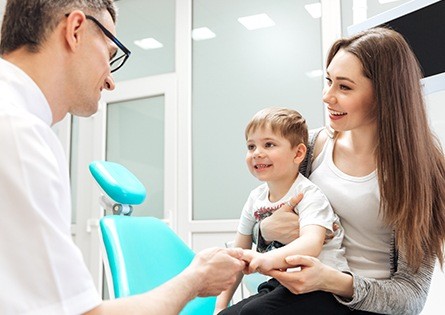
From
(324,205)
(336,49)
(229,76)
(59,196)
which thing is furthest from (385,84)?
(229,76)

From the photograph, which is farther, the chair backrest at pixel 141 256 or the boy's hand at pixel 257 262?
the chair backrest at pixel 141 256

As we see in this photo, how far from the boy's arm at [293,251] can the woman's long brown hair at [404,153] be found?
0.19 metres

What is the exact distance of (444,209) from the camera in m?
1.38

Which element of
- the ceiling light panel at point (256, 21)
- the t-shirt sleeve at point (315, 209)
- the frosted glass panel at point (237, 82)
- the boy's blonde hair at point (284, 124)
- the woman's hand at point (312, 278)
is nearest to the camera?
the woman's hand at point (312, 278)

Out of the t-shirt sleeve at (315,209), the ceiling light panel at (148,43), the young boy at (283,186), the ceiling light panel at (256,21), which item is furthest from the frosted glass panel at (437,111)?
the ceiling light panel at (148,43)

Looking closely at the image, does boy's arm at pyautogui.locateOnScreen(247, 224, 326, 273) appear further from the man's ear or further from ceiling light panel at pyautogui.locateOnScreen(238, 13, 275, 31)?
ceiling light panel at pyautogui.locateOnScreen(238, 13, 275, 31)

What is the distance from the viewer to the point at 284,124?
1.53 m

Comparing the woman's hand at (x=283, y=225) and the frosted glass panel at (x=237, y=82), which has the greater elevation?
the frosted glass panel at (x=237, y=82)

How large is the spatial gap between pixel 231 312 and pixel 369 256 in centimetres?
41

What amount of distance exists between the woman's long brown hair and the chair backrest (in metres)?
0.78

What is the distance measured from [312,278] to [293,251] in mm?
93

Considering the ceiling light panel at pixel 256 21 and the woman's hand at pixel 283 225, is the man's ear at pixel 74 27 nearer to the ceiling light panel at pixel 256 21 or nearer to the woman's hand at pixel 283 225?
the woman's hand at pixel 283 225

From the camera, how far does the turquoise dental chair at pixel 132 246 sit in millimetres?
1559

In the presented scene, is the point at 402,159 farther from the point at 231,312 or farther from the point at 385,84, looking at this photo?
the point at 231,312
